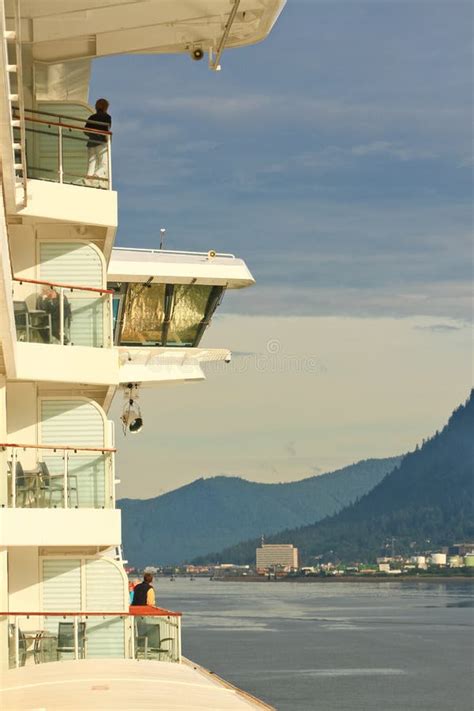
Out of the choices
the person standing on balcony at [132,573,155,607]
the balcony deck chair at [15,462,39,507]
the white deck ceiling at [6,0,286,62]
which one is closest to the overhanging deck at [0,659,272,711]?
the balcony deck chair at [15,462,39,507]

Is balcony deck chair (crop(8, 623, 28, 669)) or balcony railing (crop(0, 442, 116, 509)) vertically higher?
balcony railing (crop(0, 442, 116, 509))

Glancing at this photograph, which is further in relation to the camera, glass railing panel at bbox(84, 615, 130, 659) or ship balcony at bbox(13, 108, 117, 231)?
ship balcony at bbox(13, 108, 117, 231)

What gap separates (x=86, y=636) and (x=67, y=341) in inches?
137

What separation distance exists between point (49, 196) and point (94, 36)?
2101mm

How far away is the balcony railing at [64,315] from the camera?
17.4 metres

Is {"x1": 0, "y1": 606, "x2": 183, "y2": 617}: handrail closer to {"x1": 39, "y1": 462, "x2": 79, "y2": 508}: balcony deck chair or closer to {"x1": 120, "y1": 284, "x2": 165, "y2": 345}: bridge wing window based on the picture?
{"x1": 39, "y1": 462, "x2": 79, "y2": 508}: balcony deck chair

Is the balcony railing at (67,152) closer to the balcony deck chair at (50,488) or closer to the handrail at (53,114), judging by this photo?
the handrail at (53,114)

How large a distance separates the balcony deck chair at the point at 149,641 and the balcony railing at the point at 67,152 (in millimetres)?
5401

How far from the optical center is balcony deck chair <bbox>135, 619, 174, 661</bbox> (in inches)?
680

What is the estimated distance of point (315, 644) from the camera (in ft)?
356

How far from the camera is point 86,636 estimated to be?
17094 millimetres

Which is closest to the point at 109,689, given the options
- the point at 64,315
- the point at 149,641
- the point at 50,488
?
the point at 149,641

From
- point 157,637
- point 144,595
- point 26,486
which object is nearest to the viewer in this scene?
point 26,486

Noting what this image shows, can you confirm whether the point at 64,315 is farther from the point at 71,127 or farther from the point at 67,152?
the point at 71,127
